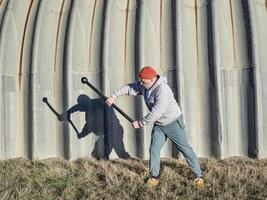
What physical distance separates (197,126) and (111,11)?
89.2 inches

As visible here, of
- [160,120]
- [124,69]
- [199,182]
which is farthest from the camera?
[124,69]

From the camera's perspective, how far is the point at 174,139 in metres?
5.51

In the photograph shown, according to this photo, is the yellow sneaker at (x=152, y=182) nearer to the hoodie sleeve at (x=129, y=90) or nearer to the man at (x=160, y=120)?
the man at (x=160, y=120)

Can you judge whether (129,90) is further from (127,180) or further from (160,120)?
(127,180)

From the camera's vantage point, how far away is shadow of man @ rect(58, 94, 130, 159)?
22.6 feet

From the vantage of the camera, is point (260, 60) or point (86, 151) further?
point (86, 151)

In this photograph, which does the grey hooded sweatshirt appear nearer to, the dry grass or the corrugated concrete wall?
the dry grass

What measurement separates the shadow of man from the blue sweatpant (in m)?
1.48

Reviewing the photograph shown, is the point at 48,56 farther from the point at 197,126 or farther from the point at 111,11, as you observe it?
the point at 197,126

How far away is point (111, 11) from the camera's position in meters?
7.04

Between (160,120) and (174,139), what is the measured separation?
308mm

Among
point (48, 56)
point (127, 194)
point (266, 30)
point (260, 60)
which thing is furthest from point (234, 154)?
point (48, 56)

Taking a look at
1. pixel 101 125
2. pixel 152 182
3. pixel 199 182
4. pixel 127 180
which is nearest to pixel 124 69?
pixel 101 125

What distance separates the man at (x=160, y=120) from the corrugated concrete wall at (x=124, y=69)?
3.89ft
